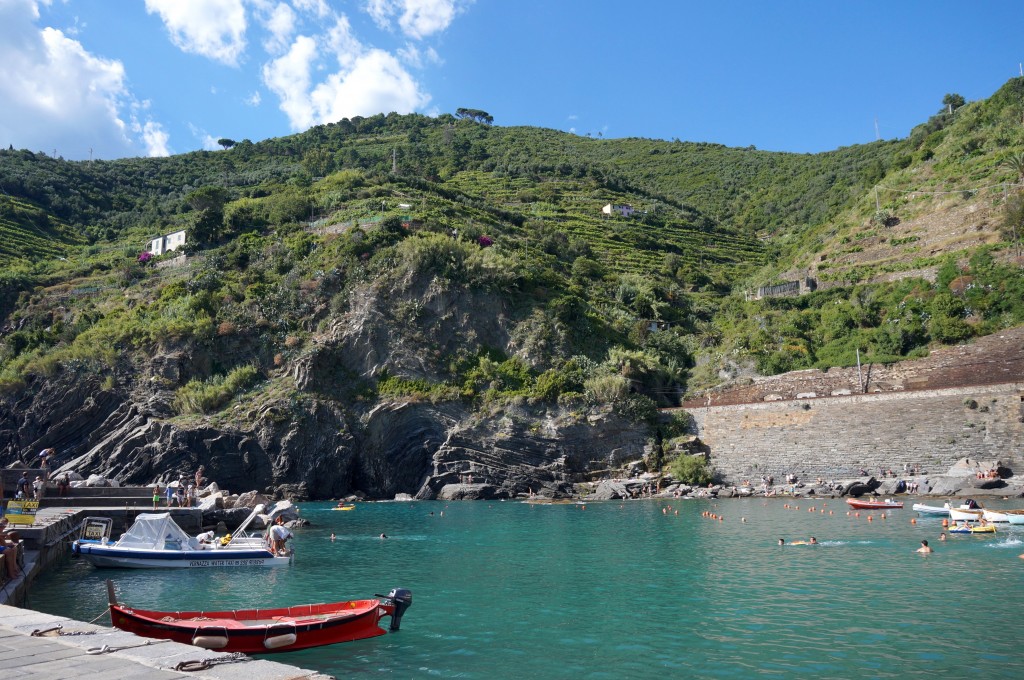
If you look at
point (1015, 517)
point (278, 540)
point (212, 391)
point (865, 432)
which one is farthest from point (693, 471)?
point (212, 391)

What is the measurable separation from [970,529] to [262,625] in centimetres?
2559

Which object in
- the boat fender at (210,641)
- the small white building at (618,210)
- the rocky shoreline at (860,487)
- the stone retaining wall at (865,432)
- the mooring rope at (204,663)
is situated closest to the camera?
the mooring rope at (204,663)

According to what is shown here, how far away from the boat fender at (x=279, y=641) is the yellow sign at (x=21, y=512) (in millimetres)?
14305

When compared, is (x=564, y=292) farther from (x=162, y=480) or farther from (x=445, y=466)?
(x=162, y=480)

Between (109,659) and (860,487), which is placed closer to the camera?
(109,659)

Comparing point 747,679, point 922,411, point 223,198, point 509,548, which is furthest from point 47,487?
point 223,198

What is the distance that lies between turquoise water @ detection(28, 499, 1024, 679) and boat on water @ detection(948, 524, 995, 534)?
0.50m

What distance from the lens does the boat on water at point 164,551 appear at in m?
21.7

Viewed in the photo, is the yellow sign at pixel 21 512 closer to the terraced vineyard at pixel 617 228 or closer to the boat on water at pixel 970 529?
the boat on water at pixel 970 529

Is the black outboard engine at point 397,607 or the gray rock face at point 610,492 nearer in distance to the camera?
the black outboard engine at point 397,607

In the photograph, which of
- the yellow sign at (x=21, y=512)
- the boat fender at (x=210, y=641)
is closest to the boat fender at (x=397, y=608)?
the boat fender at (x=210, y=641)

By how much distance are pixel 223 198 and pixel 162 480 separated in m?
46.1

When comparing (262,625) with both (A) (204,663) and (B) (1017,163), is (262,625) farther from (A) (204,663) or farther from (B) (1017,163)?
(B) (1017,163)

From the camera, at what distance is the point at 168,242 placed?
238 ft
